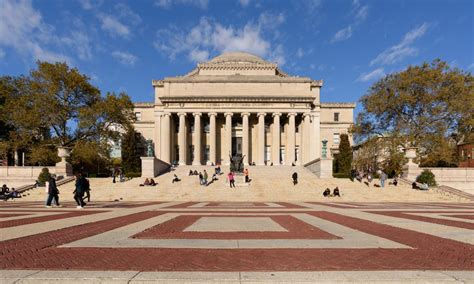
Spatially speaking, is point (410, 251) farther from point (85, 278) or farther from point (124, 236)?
point (124, 236)

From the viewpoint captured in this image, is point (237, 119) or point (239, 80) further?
point (237, 119)

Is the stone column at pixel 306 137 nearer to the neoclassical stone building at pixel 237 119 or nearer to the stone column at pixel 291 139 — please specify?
the neoclassical stone building at pixel 237 119

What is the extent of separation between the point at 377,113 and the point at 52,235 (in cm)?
4312

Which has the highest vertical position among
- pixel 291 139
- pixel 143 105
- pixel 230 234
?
pixel 143 105

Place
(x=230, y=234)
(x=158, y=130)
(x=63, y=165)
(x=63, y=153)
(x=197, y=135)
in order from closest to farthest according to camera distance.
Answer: (x=230, y=234) → (x=63, y=165) → (x=63, y=153) → (x=197, y=135) → (x=158, y=130)

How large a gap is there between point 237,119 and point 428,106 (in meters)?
32.6

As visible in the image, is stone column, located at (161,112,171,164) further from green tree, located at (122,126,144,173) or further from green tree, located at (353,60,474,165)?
green tree, located at (353,60,474,165)

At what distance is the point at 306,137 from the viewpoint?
188 ft

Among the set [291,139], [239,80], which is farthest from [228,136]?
[291,139]

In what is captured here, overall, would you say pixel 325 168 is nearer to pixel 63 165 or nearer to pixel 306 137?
pixel 306 137

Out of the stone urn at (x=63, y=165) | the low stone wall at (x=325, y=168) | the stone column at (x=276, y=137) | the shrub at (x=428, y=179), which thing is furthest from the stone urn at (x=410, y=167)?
the stone urn at (x=63, y=165)

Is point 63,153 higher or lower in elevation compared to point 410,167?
higher

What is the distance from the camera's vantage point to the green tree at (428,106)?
39.2 metres

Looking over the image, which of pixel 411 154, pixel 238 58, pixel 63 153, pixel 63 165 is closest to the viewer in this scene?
pixel 63 165
